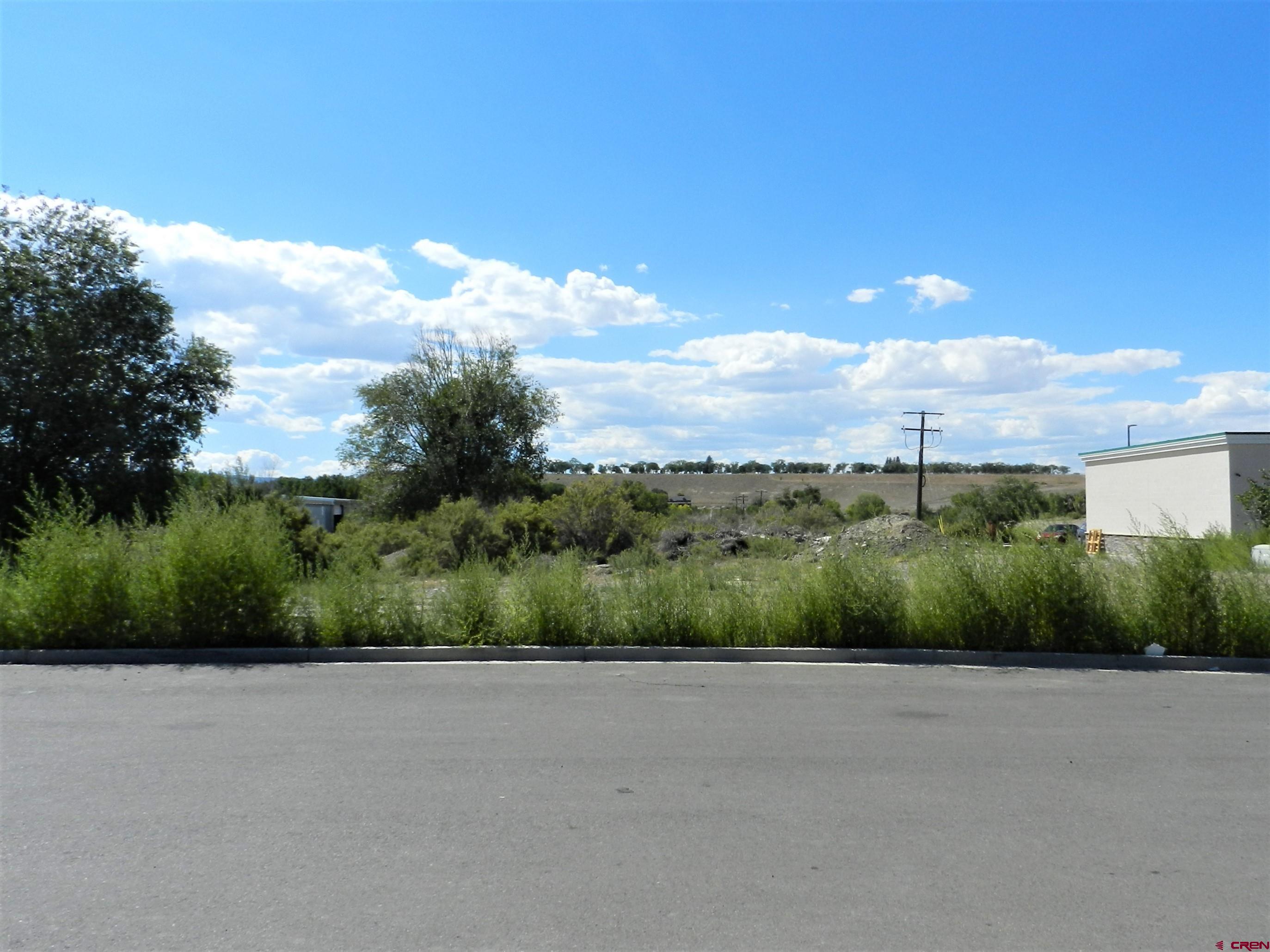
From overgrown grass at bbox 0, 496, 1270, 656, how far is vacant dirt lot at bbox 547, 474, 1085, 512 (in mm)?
68395

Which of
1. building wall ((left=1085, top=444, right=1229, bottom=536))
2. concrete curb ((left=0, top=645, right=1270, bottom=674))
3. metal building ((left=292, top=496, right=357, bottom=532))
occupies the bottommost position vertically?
concrete curb ((left=0, top=645, right=1270, bottom=674))

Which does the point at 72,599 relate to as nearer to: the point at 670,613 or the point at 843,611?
the point at 670,613

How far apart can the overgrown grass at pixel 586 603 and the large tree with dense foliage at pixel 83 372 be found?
21241mm

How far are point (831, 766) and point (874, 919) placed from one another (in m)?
2.40

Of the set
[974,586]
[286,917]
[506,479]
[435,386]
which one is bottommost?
[286,917]

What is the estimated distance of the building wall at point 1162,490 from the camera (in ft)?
133

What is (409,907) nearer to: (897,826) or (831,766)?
(897,826)

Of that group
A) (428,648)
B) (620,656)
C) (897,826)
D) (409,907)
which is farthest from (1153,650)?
(409,907)

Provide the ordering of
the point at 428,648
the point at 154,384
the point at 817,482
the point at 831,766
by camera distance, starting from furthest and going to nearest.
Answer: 1. the point at 817,482
2. the point at 154,384
3. the point at 428,648
4. the point at 831,766

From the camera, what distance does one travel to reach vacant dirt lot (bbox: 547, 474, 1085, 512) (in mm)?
88250

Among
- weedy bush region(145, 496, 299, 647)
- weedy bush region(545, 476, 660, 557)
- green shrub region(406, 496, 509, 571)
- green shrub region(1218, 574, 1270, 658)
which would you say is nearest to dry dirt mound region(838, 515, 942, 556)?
weedy bush region(545, 476, 660, 557)

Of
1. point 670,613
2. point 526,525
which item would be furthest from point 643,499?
point 670,613

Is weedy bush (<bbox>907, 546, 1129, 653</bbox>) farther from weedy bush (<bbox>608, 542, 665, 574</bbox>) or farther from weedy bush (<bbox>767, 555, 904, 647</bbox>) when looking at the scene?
weedy bush (<bbox>608, 542, 665, 574</bbox>)

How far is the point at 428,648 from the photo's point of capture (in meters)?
11.1
